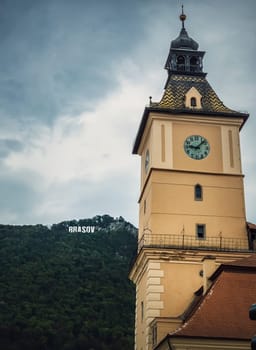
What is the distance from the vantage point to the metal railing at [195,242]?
2966cm

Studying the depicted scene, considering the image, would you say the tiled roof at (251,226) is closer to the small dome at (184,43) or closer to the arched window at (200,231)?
the arched window at (200,231)

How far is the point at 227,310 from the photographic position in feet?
76.6

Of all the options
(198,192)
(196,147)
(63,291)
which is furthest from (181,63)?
(63,291)

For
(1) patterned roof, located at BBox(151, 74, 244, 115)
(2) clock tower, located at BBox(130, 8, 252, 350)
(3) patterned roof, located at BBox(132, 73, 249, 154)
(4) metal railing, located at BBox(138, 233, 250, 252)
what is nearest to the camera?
(2) clock tower, located at BBox(130, 8, 252, 350)

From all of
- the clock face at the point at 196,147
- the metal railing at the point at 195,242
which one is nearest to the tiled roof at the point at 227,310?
the metal railing at the point at 195,242

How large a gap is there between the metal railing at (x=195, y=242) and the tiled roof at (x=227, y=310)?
4313 mm

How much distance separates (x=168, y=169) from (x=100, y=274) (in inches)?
1642

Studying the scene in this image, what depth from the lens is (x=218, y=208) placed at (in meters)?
31.0

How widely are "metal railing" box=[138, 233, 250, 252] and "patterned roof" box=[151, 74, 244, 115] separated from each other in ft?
22.4

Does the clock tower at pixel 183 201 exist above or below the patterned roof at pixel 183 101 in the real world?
below

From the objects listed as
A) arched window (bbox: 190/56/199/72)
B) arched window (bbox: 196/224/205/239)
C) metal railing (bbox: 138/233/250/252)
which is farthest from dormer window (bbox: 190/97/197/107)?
metal railing (bbox: 138/233/250/252)

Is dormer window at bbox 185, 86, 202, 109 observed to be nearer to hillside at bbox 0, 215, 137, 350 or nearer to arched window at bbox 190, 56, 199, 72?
arched window at bbox 190, 56, 199, 72

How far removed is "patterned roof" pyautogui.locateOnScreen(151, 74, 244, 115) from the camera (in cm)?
3322

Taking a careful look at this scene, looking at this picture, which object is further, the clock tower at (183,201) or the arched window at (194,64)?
the arched window at (194,64)
